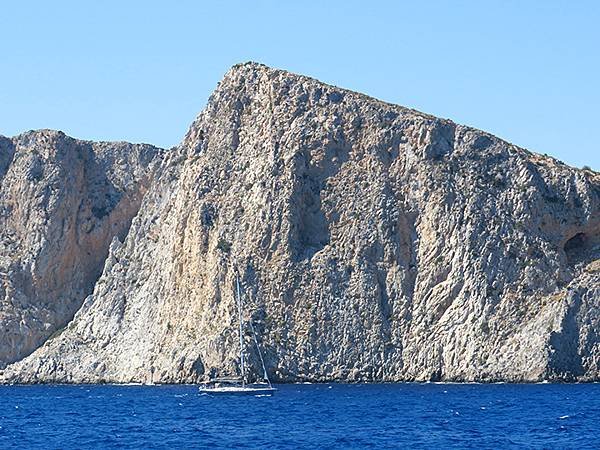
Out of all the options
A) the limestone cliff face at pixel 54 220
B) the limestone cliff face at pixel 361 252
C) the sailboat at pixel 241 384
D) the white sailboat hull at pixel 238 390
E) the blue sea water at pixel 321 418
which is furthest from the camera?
the limestone cliff face at pixel 54 220

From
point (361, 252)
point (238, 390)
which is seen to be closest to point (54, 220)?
point (361, 252)

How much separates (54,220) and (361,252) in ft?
151

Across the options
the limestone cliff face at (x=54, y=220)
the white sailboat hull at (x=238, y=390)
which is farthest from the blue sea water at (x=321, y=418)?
the limestone cliff face at (x=54, y=220)

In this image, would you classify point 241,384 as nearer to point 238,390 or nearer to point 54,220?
point 238,390

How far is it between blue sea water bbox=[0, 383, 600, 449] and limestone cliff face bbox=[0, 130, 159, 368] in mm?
31008

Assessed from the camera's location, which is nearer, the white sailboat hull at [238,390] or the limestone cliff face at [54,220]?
the white sailboat hull at [238,390]

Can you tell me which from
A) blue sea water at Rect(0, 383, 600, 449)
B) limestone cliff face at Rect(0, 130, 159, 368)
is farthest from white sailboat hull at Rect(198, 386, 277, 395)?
limestone cliff face at Rect(0, 130, 159, 368)

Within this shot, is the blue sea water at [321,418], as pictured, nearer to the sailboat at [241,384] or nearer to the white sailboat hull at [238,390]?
the white sailboat hull at [238,390]

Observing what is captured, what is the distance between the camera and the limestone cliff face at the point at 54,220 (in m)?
139

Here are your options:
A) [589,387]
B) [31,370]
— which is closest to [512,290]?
[589,387]

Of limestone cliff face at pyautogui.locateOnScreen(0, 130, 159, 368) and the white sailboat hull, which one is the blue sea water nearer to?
the white sailboat hull

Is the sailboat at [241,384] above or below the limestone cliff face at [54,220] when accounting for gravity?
below

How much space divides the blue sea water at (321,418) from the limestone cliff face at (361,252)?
314cm

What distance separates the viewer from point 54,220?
144m
